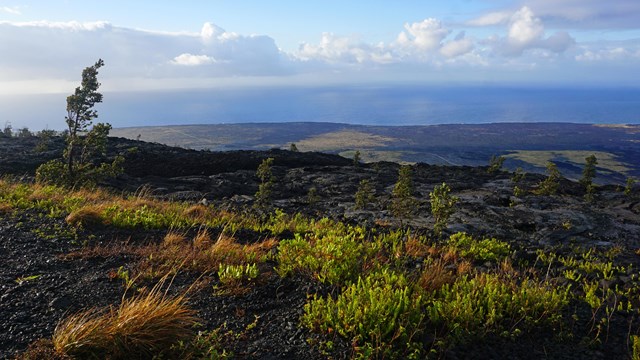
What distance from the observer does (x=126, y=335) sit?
409 cm

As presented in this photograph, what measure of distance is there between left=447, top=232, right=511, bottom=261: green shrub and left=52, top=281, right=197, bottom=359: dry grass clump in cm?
762

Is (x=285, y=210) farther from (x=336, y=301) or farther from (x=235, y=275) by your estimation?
(x=336, y=301)

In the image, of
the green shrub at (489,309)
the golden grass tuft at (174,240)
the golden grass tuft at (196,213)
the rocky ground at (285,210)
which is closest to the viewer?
the rocky ground at (285,210)

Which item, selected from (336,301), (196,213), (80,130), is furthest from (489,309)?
(80,130)

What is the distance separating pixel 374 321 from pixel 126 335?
2646mm

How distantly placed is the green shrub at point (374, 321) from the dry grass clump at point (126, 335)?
160 centimetres

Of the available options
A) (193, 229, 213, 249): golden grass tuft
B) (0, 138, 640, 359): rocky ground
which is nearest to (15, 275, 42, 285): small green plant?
(0, 138, 640, 359): rocky ground

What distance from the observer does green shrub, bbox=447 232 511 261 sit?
1036 cm

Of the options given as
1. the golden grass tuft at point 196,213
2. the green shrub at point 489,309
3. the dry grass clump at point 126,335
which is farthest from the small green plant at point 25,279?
the golden grass tuft at point 196,213

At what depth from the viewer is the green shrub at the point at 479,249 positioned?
10.4m

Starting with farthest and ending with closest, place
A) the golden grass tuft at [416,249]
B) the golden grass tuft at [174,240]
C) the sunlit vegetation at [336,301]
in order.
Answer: the golden grass tuft at [416,249] → the golden grass tuft at [174,240] → the sunlit vegetation at [336,301]

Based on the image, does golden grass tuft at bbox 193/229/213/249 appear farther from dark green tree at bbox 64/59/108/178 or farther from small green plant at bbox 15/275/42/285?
dark green tree at bbox 64/59/108/178

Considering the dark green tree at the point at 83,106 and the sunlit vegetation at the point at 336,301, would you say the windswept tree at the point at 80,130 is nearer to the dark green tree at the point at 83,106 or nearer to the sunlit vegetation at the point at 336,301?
the dark green tree at the point at 83,106

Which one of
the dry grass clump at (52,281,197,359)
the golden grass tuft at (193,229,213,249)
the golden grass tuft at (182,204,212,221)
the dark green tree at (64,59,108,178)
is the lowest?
the golden grass tuft at (182,204,212,221)
